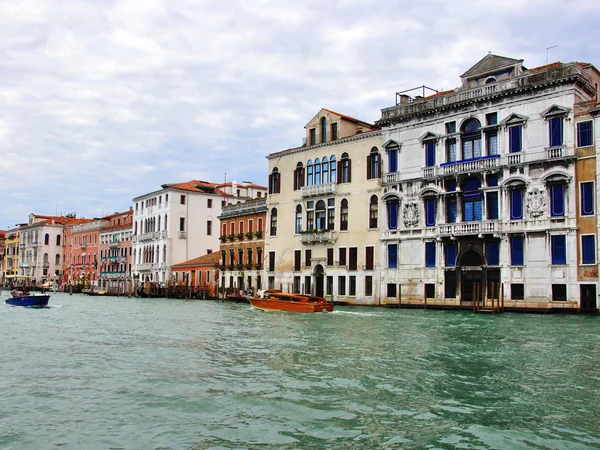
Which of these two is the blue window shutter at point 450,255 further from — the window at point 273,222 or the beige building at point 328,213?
the window at point 273,222

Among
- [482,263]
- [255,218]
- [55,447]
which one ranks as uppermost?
[255,218]

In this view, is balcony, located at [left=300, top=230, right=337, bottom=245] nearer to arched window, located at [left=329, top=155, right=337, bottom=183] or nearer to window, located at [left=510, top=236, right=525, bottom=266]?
arched window, located at [left=329, top=155, right=337, bottom=183]

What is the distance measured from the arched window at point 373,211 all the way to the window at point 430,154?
3730 millimetres

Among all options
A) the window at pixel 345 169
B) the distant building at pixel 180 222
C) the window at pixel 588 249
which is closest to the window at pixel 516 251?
the window at pixel 588 249

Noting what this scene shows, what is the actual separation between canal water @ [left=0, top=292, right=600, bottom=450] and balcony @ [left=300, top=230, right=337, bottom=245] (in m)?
18.7

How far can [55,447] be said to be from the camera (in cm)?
661

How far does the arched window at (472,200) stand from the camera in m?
28.3

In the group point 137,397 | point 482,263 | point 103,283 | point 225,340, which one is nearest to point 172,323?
point 225,340

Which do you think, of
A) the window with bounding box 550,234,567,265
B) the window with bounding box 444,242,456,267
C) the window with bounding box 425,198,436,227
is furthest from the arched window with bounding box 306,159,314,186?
the window with bounding box 550,234,567,265

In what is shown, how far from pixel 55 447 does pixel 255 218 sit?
35.3m

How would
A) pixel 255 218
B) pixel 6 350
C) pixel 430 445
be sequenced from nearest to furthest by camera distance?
pixel 430 445, pixel 6 350, pixel 255 218

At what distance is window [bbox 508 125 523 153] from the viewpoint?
2692 centimetres

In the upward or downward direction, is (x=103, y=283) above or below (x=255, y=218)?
below

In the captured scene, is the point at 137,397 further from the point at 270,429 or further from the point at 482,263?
the point at 482,263
